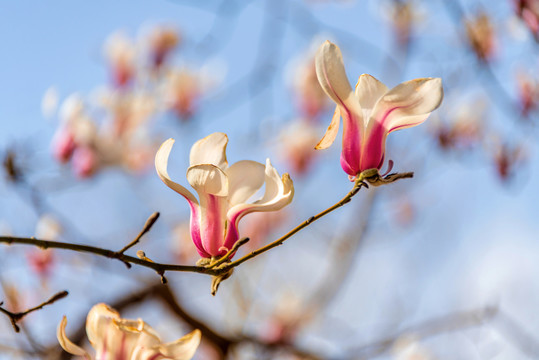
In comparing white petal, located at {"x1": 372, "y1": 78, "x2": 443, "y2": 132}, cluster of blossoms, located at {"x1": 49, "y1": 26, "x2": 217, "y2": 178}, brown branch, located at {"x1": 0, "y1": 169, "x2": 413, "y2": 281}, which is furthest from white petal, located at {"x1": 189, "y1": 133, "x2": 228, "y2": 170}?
cluster of blossoms, located at {"x1": 49, "y1": 26, "x2": 217, "y2": 178}

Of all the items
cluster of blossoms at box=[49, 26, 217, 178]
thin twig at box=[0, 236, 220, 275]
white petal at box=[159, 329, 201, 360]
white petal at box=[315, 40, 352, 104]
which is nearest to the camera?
thin twig at box=[0, 236, 220, 275]

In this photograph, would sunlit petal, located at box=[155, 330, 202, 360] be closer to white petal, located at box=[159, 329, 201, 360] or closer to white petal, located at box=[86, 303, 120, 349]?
white petal, located at box=[159, 329, 201, 360]

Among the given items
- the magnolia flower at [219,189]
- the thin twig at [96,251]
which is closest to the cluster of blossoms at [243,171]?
the magnolia flower at [219,189]

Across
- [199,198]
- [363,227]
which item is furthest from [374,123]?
[363,227]

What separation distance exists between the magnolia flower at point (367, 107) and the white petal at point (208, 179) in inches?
6.2

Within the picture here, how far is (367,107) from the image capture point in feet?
2.69

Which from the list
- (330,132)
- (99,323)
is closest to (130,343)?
(99,323)

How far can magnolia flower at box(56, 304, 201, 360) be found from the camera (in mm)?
854

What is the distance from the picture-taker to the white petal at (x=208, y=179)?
2.56 feet

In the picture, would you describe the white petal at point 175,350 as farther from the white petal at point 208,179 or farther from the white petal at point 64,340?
the white petal at point 208,179

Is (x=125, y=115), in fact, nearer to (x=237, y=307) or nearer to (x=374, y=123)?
(x=237, y=307)

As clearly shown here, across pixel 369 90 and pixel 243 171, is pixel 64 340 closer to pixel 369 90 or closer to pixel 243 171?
pixel 243 171

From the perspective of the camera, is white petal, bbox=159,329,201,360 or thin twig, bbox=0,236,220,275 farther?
white petal, bbox=159,329,201,360

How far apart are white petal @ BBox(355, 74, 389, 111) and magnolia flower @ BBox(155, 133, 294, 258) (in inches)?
6.4
